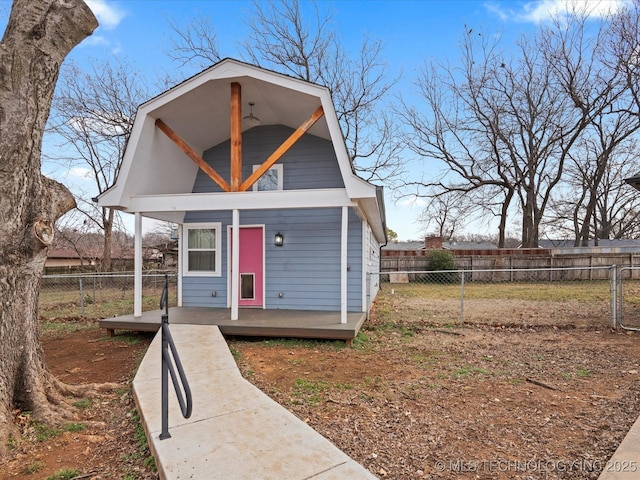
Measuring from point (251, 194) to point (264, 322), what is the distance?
2.32 meters

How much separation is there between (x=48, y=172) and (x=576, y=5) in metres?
25.4

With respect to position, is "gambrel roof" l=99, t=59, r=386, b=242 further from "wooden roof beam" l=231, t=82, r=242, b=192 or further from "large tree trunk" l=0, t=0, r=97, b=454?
"large tree trunk" l=0, t=0, r=97, b=454

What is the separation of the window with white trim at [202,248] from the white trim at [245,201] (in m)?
1.63

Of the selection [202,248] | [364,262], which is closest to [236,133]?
[202,248]

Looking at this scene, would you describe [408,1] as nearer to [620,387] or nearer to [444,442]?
[620,387]

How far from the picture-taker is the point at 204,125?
7.42 meters

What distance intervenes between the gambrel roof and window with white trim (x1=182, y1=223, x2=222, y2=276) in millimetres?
832

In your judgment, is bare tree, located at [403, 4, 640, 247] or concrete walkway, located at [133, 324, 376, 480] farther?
bare tree, located at [403, 4, 640, 247]

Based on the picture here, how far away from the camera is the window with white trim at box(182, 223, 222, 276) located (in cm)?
816

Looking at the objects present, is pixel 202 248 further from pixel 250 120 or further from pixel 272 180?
pixel 250 120

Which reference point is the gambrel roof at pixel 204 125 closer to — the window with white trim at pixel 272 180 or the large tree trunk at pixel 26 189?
the window with white trim at pixel 272 180

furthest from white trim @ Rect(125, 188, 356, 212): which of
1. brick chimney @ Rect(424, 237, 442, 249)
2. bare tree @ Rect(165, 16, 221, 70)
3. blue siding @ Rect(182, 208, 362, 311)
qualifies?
brick chimney @ Rect(424, 237, 442, 249)

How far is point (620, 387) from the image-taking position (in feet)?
12.9


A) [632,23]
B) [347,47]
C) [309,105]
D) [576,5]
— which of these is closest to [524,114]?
[576,5]
